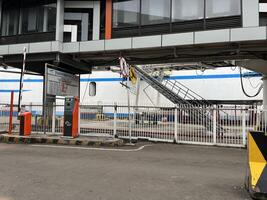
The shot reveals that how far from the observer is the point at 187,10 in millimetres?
13984

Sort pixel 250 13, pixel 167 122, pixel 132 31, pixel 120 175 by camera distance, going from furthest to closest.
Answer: pixel 132 31
pixel 167 122
pixel 250 13
pixel 120 175

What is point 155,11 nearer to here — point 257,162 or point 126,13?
point 126,13

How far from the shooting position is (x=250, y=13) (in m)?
12.7

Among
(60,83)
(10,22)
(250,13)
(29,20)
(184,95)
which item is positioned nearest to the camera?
(250,13)

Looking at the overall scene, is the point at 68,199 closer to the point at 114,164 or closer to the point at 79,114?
the point at 114,164

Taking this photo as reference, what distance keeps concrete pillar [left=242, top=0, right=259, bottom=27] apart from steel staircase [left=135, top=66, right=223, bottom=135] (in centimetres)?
410

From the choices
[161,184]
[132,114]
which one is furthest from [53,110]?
[161,184]

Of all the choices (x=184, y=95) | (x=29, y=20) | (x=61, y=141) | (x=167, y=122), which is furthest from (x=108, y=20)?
(x=184, y=95)

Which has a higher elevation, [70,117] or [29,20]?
[29,20]

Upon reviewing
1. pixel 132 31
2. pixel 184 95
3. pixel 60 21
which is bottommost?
pixel 184 95

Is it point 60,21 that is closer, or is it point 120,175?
point 120,175

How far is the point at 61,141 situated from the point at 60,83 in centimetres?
389

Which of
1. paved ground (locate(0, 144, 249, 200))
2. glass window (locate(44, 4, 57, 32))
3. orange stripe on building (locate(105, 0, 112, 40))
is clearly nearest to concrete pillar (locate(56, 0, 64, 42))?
glass window (locate(44, 4, 57, 32))

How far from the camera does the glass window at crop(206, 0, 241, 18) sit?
43.1 ft
